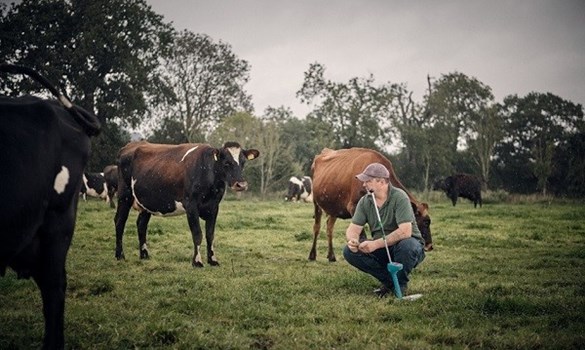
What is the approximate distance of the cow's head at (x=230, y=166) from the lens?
432 inches

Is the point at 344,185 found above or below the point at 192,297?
above

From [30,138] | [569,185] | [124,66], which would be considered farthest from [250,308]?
[569,185]

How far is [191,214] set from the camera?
1077 centimetres

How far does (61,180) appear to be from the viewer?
14.8ft

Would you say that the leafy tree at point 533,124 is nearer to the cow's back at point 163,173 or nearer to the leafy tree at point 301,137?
the leafy tree at point 301,137

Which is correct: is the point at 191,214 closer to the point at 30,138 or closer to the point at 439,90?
the point at 30,138

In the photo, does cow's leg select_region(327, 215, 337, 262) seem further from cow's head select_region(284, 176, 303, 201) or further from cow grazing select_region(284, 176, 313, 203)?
cow's head select_region(284, 176, 303, 201)

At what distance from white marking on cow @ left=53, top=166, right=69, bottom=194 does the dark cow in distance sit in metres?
33.6

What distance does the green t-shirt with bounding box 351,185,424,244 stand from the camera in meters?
7.30

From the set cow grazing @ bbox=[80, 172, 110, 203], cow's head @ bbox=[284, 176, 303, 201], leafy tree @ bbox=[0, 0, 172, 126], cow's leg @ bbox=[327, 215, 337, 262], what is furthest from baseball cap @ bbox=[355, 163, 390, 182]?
cow's head @ bbox=[284, 176, 303, 201]

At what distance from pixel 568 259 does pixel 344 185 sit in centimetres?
513

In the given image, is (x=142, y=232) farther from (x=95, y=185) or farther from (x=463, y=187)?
(x=463, y=187)

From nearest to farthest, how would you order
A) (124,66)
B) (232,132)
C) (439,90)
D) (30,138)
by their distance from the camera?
1. (30,138)
2. (124,66)
3. (232,132)
4. (439,90)

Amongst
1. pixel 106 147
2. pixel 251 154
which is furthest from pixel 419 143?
pixel 251 154
